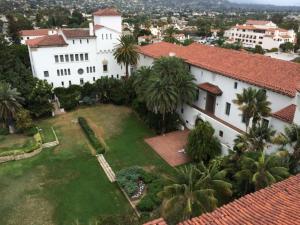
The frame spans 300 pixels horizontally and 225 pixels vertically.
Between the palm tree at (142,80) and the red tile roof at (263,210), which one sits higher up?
the red tile roof at (263,210)

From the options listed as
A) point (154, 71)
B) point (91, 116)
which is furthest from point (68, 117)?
point (154, 71)

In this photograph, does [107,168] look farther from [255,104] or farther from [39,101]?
[39,101]

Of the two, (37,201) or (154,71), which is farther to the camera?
(154,71)

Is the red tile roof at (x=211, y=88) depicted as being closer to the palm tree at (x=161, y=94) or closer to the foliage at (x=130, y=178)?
the palm tree at (x=161, y=94)

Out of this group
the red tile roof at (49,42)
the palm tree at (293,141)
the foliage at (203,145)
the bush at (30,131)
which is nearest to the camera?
the palm tree at (293,141)

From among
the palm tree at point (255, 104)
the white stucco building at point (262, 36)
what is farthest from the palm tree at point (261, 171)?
the white stucco building at point (262, 36)

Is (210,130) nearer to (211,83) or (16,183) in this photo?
(211,83)

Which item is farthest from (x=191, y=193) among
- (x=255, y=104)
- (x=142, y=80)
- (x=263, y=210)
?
(x=142, y=80)
